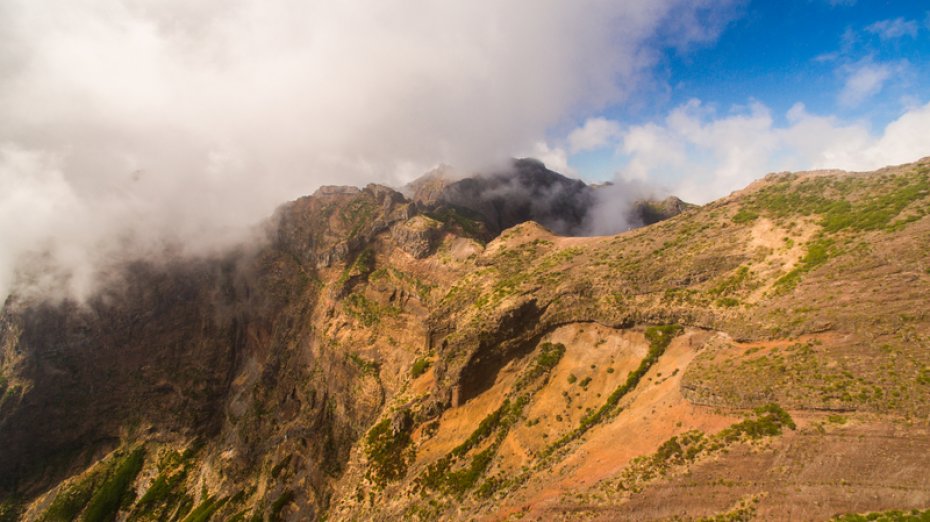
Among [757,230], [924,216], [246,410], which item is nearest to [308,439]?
[246,410]

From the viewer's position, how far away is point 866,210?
52.8 meters

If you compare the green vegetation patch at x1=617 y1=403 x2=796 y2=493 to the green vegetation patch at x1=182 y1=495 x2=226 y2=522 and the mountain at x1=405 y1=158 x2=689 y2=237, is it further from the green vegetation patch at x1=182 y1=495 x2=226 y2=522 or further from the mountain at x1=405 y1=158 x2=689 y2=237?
the mountain at x1=405 y1=158 x2=689 y2=237

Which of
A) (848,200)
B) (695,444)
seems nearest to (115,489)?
(695,444)

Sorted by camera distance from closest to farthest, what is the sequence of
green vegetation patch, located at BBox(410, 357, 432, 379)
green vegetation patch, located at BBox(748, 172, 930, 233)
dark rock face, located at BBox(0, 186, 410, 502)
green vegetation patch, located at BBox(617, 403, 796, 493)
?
green vegetation patch, located at BBox(617, 403, 796, 493), green vegetation patch, located at BBox(748, 172, 930, 233), green vegetation patch, located at BBox(410, 357, 432, 379), dark rock face, located at BBox(0, 186, 410, 502)

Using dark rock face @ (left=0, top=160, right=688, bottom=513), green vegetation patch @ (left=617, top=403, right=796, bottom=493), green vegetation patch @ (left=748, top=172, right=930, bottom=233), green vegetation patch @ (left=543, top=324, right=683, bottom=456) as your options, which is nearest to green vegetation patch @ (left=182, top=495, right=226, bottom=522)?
dark rock face @ (left=0, top=160, right=688, bottom=513)

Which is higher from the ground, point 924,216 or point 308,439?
point 924,216

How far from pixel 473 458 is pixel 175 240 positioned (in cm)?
16352

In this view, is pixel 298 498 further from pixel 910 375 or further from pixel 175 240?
pixel 175 240

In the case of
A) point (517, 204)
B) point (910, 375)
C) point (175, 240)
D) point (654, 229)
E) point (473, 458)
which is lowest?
point (473, 458)

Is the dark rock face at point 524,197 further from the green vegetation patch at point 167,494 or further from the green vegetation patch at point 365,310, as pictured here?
the green vegetation patch at point 167,494

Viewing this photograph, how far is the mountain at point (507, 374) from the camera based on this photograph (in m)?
36.0

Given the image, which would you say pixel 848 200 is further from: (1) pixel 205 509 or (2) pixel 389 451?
(1) pixel 205 509

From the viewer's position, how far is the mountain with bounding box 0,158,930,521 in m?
36.0

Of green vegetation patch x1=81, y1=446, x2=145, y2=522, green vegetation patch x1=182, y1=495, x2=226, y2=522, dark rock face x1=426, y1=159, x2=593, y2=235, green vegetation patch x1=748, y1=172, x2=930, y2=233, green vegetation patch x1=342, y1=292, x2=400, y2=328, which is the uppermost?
dark rock face x1=426, y1=159, x2=593, y2=235
